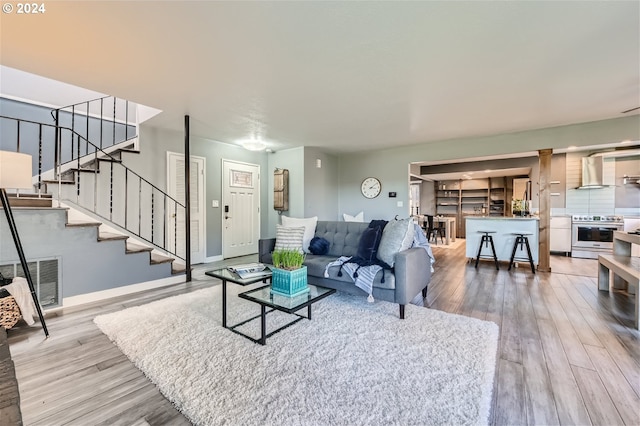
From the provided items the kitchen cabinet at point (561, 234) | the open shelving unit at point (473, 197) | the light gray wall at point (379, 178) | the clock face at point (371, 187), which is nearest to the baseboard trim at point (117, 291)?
the light gray wall at point (379, 178)

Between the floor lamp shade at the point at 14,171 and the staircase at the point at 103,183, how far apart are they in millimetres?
1044

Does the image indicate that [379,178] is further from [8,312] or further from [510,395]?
[8,312]

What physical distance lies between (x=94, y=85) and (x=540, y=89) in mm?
4930

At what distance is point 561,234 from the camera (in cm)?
581

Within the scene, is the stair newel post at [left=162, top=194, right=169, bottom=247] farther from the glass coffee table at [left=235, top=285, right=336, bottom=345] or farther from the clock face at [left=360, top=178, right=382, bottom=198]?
the clock face at [left=360, top=178, right=382, bottom=198]

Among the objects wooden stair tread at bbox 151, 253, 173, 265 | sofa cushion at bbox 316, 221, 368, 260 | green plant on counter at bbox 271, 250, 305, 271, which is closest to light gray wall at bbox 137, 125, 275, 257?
wooden stair tread at bbox 151, 253, 173, 265

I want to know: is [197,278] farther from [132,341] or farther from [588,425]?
[588,425]

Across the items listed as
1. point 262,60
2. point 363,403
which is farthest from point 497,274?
point 262,60

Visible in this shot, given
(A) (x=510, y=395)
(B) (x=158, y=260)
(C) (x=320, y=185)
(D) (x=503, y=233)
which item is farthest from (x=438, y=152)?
(B) (x=158, y=260)

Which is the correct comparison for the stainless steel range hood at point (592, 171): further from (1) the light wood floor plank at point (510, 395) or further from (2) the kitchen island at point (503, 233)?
(1) the light wood floor plank at point (510, 395)

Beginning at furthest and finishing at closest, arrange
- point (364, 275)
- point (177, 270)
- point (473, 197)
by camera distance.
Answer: point (473, 197) → point (177, 270) → point (364, 275)

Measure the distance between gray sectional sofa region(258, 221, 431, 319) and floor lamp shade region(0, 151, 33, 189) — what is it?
95.7 inches

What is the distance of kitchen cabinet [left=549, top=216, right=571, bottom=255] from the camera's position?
18.8ft

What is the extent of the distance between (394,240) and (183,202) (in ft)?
12.8
